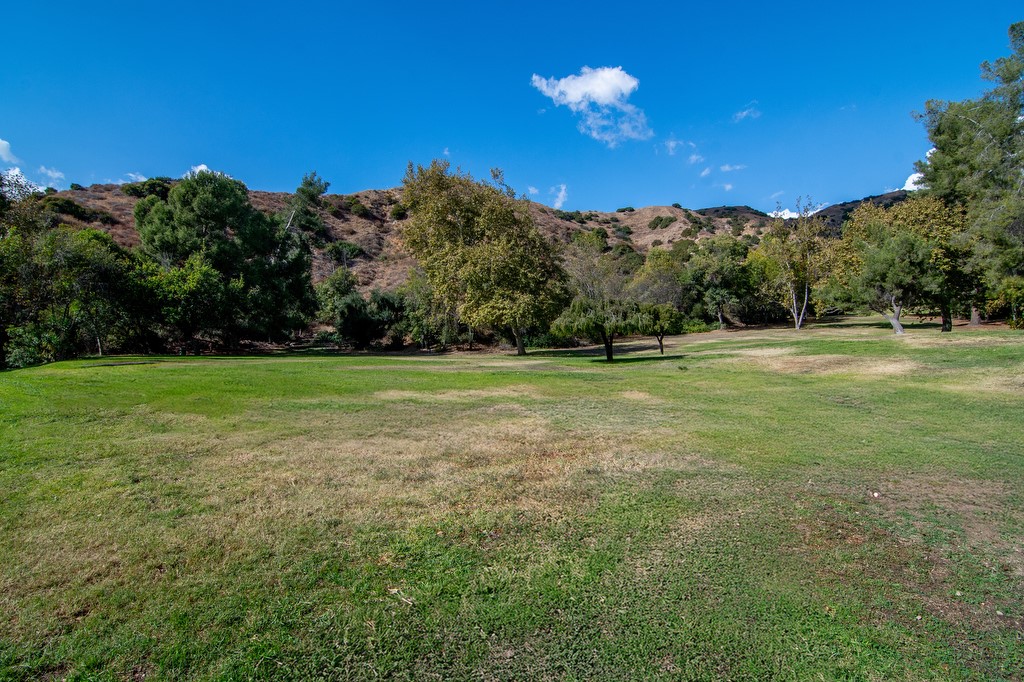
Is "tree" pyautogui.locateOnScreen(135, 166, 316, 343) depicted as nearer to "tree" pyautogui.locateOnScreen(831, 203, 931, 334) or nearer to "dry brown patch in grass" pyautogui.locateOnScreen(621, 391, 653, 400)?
"dry brown patch in grass" pyautogui.locateOnScreen(621, 391, 653, 400)

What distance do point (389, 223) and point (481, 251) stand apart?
188ft

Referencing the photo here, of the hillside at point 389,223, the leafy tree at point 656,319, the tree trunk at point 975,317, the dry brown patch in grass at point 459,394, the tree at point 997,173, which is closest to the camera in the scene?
the dry brown patch in grass at point 459,394

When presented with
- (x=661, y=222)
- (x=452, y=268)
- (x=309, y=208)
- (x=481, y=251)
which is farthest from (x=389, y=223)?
(x=661, y=222)

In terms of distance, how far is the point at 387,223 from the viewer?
81.1m

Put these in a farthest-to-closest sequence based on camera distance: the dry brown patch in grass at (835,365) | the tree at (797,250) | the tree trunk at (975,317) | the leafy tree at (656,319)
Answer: the tree at (797,250) < the tree trunk at (975,317) < the leafy tree at (656,319) < the dry brown patch in grass at (835,365)

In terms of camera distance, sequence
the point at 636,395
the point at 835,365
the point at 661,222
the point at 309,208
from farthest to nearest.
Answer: the point at 661,222 < the point at 309,208 < the point at 835,365 < the point at 636,395

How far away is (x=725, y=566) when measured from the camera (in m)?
4.41

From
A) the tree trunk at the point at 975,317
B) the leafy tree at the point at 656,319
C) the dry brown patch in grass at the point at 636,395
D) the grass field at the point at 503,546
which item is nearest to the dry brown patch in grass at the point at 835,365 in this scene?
the leafy tree at the point at 656,319

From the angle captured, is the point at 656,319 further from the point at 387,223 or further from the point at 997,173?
the point at 387,223

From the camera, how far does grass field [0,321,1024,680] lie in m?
3.31

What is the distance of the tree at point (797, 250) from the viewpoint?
44.6 meters

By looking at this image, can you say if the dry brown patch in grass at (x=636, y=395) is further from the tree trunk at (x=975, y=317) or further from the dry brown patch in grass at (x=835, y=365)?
the tree trunk at (x=975, y=317)

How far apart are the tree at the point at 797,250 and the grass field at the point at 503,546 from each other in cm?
3941

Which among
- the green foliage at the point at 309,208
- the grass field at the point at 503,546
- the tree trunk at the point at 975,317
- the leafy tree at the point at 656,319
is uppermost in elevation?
the green foliage at the point at 309,208
